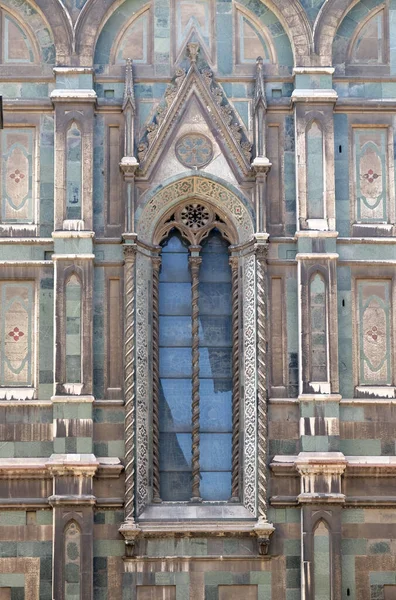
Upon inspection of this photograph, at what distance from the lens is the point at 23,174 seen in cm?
2672

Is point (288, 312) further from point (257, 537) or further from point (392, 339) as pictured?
point (257, 537)

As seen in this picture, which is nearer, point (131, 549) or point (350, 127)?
point (131, 549)

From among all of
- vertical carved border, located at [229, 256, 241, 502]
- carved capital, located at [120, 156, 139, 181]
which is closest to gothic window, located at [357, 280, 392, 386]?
vertical carved border, located at [229, 256, 241, 502]

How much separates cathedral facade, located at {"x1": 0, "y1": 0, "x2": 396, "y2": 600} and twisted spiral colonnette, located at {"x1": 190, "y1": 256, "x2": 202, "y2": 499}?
4cm

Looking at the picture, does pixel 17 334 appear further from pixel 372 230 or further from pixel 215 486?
pixel 372 230

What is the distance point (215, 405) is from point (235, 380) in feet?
1.70

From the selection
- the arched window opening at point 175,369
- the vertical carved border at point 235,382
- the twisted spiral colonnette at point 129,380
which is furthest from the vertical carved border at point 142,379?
the vertical carved border at point 235,382

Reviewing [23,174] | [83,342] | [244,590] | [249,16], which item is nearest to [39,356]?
[83,342]

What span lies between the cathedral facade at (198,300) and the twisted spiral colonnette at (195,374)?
39 millimetres

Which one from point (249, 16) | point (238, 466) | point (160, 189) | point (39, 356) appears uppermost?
point (249, 16)

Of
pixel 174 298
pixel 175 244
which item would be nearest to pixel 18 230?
pixel 175 244

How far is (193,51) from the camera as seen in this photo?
88.5 ft

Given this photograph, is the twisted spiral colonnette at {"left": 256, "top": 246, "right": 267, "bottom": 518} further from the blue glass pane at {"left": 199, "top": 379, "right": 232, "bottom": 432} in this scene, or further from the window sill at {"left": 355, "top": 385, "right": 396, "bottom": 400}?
the window sill at {"left": 355, "top": 385, "right": 396, "bottom": 400}

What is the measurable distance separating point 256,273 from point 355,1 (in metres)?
4.91
